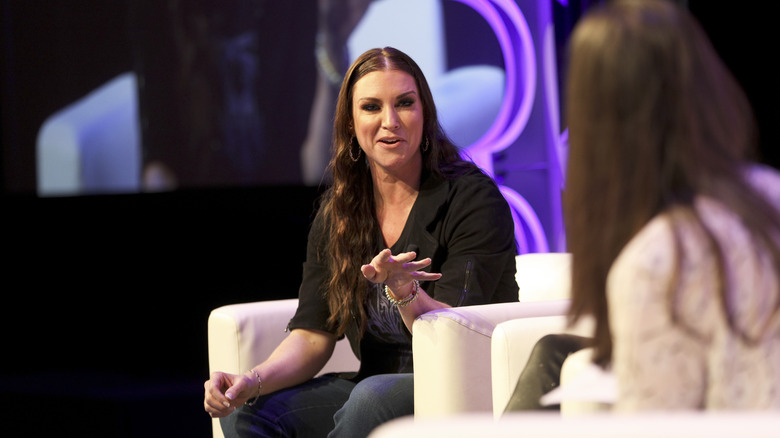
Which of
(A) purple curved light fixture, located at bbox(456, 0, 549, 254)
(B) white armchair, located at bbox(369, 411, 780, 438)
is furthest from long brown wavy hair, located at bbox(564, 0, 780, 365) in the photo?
(A) purple curved light fixture, located at bbox(456, 0, 549, 254)

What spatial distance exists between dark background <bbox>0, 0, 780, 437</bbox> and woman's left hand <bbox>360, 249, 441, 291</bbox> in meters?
2.41

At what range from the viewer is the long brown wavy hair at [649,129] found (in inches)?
40.5

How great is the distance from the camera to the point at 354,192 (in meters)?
2.46

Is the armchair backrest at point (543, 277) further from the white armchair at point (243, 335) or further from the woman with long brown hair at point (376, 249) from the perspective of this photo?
the white armchair at point (243, 335)

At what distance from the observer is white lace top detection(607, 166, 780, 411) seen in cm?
99

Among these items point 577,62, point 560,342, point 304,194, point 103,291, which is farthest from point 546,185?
point 577,62

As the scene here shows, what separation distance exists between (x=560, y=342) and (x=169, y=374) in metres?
3.29

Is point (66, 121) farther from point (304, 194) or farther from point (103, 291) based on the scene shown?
point (304, 194)

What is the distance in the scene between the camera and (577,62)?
108 centimetres

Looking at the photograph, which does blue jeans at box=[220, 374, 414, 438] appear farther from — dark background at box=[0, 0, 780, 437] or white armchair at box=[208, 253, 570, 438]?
dark background at box=[0, 0, 780, 437]

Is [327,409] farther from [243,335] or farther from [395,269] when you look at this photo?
[395,269]

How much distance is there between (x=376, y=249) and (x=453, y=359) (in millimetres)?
512

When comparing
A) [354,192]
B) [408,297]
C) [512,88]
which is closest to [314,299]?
[354,192]

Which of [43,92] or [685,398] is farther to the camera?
[43,92]
